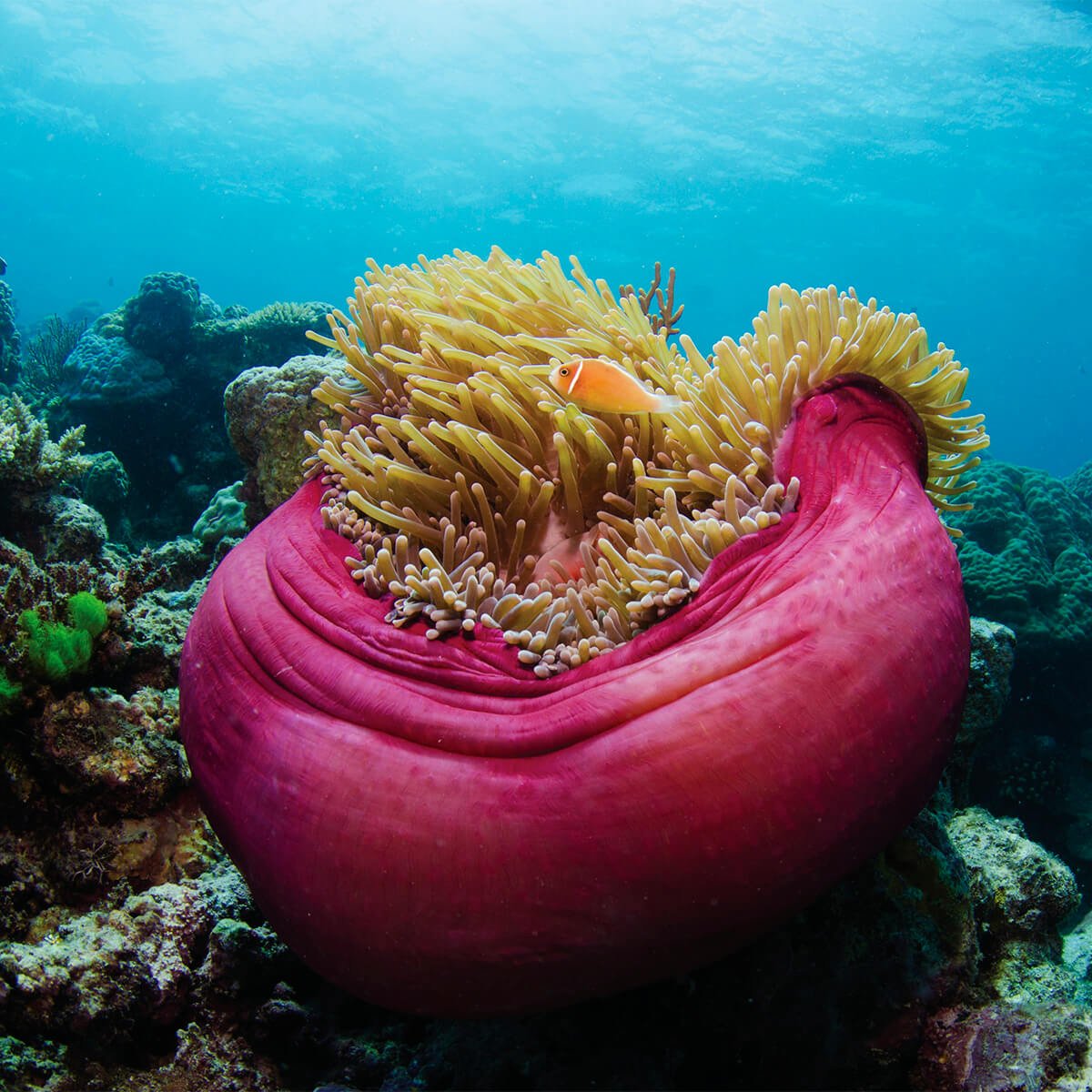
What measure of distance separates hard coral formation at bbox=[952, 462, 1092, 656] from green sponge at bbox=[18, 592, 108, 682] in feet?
19.5

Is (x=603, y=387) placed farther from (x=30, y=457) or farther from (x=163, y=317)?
(x=163, y=317)

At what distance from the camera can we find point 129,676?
7.41 ft

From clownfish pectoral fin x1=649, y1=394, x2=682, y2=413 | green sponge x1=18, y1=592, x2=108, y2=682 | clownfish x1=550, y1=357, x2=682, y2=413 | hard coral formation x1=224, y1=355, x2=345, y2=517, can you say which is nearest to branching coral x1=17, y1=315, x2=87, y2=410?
hard coral formation x1=224, y1=355, x2=345, y2=517

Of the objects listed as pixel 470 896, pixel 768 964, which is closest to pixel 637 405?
pixel 470 896

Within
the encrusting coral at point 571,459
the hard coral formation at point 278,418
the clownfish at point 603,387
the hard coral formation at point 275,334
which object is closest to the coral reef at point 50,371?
the hard coral formation at point 275,334

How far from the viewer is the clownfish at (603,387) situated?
148 cm

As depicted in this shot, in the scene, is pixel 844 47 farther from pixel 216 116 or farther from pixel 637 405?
pixel 216 116

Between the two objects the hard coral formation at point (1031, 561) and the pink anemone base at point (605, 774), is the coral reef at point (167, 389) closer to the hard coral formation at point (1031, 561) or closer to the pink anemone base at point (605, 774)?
the pink anemone base at point (605, 774)

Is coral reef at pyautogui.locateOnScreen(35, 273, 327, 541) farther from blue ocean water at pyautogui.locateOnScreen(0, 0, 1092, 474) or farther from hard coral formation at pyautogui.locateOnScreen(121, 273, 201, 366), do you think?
blue ocean water at pyautogui.locateOnScreen(0, 0, 1092, 474)

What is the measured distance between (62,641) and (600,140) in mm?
36047

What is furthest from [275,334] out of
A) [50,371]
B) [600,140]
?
[600,140]

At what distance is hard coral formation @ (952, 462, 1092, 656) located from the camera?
5.50 metres

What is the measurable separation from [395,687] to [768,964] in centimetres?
100

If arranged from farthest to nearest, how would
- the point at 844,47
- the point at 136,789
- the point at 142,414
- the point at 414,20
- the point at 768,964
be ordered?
1. the point at 414,20
2. the point at 844,47
3. the point at 142,414
4. the point at 136,789
5. the point at 768,964
